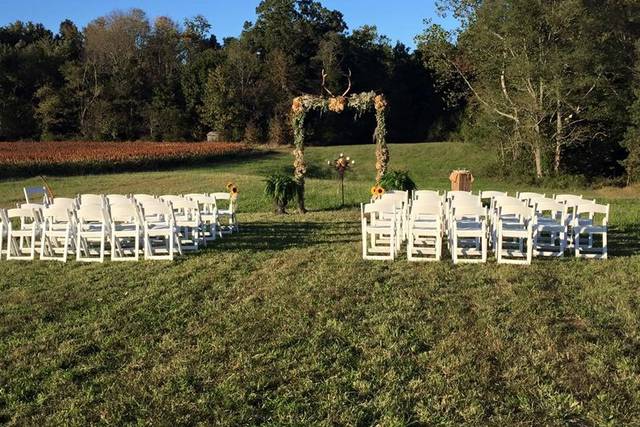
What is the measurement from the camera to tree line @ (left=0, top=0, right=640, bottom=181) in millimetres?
29906

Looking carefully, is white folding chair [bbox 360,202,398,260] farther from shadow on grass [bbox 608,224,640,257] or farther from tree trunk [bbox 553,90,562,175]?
tree trunk [bbox 553,90,562,175]

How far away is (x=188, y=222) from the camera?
397 inches

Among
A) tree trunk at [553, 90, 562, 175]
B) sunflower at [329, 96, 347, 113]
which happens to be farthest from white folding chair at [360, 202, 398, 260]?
tree trunk at [553, 90, 562, 175]

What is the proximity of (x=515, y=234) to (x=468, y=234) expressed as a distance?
2.14ft

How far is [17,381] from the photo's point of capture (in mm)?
4484

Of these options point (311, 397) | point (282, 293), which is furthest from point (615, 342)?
point (282, 293)

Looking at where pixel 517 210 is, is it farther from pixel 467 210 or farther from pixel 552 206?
pixel 552 206

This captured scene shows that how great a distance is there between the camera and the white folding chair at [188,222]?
10.1m

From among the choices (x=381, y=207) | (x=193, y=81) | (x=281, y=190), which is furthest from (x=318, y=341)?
(x=193, y=81)

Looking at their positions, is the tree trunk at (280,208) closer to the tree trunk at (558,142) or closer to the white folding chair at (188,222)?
the white folding chair at (188,222)

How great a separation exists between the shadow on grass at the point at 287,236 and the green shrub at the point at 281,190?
1.71 meters

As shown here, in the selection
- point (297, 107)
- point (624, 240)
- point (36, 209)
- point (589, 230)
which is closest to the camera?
point (589, 230)

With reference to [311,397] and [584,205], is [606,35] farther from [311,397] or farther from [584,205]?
[311,397]

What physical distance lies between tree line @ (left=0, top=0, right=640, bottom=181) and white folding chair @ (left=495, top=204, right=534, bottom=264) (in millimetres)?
21950
